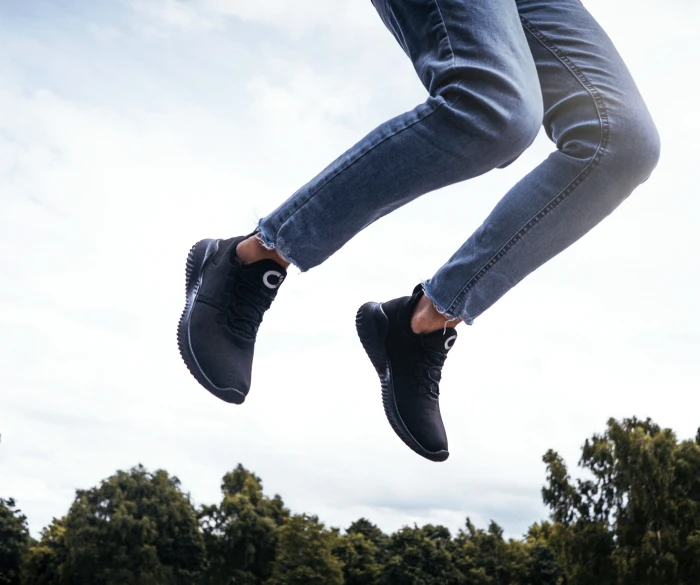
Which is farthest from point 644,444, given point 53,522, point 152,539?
point 53,522

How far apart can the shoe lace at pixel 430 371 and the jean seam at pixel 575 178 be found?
39 cm

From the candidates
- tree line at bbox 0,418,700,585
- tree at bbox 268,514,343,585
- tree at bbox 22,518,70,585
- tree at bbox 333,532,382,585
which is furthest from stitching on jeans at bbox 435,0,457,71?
tree at bbox 22,518,70,585

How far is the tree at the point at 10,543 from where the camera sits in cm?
5341

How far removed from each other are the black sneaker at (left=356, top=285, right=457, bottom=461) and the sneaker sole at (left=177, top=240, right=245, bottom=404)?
23.1 inches

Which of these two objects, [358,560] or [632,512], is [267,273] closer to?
[632,512]

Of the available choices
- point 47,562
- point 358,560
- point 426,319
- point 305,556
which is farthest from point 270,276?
point 47,562

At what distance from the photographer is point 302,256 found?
2.12 meters

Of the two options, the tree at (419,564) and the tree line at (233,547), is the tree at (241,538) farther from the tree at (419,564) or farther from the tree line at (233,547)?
the tree at (419,564)

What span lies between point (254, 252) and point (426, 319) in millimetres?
621

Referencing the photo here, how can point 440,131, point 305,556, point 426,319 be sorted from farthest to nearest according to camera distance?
point 305,556 < point 426,319 < point 440,131

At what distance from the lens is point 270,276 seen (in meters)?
2.44

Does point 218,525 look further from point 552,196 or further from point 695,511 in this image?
point 552,196

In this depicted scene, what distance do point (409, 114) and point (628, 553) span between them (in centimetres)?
3387

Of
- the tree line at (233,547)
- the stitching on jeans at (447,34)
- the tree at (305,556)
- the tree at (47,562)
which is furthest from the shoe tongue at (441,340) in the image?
the tree at (47,562)
